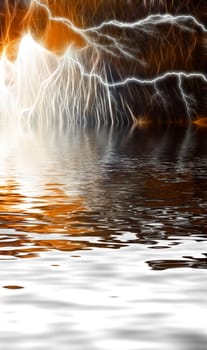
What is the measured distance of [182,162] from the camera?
18.5 metres

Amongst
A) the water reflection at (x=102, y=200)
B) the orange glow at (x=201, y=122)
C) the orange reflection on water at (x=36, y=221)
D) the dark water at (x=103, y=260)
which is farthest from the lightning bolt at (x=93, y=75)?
the orange reflection on water at (x=36, y=221)

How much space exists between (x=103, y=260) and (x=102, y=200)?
4.38m

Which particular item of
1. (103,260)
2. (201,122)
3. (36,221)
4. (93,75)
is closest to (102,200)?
(36,221)

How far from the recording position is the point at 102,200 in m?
11.1

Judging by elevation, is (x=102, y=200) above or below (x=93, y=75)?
below

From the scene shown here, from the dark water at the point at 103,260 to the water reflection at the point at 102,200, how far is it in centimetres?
1

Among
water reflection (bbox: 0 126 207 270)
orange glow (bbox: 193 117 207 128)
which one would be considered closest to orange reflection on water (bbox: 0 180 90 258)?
water reflection (bbox: 0 126 207 270)

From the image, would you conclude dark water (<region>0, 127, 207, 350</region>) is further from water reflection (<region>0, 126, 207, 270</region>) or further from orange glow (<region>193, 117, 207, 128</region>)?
orange glow (<region>193, 117, 207, 128</region>)

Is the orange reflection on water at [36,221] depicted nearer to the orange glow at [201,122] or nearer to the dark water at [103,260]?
the dark water at [103,260]

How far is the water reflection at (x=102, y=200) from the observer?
7.69 metres

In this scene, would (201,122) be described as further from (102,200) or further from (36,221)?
(36,221)

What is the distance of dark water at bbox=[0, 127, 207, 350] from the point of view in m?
4.60

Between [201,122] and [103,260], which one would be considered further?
[201,122]

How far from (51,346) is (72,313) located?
2.38 ft
